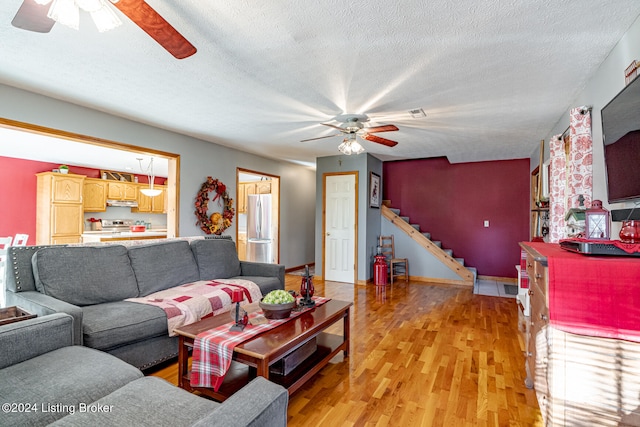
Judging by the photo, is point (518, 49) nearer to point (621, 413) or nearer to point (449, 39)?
point (449, 39)

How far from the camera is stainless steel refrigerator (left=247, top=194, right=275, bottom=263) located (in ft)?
20.9

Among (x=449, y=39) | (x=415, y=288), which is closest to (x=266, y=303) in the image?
(x=449, y=39)

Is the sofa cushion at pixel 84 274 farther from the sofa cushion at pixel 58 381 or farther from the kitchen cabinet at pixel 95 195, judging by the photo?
the kitchen cabinet at pixel 95 195

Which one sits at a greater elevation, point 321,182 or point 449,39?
point 449,39

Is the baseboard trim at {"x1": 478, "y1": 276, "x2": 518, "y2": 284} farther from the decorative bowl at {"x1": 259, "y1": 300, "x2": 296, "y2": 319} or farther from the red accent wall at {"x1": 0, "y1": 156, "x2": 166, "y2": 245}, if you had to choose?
the red accent wall at {"x1": 0, "y1": 156, "x2": 166, "y2": 245}

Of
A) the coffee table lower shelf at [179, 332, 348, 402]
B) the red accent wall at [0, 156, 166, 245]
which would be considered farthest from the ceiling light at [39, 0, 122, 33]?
the red accent wall at [0, 156, 166, 245]

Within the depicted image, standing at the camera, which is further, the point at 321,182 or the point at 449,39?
the point at 321,182

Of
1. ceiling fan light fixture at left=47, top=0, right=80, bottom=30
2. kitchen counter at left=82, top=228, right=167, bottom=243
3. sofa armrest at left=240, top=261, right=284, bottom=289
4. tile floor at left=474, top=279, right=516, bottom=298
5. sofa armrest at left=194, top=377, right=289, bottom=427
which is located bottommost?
tile floor at left=474, top=279, right=516, bottom=298

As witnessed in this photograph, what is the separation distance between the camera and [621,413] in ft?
4.08

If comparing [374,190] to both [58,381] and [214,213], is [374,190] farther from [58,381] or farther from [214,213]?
[58,381]

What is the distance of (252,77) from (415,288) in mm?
4281

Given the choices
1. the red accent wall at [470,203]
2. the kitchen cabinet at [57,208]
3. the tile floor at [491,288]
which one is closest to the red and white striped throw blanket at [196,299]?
the tile floor at [491,288]

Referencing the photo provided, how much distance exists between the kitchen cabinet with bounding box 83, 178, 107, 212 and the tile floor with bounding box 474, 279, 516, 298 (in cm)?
790

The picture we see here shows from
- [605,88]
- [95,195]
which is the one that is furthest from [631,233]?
[95,195]
